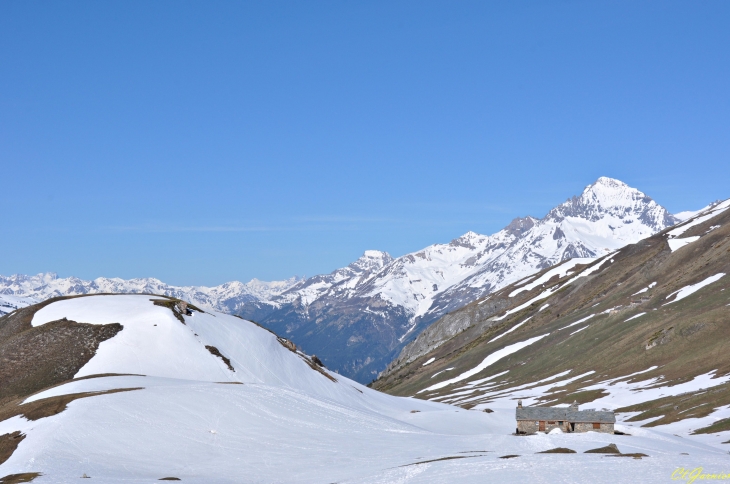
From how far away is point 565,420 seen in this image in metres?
81.2

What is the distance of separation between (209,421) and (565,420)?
3994 cm

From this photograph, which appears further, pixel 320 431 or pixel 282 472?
pixel 320 431

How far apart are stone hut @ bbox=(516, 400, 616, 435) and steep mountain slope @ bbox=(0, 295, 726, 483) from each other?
5910 mm

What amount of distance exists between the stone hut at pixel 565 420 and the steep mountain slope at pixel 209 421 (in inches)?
233

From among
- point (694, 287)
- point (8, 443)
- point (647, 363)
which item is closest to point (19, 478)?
point (8, 443)

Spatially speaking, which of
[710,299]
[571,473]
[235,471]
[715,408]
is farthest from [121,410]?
[710,299]

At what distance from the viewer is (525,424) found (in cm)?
8412

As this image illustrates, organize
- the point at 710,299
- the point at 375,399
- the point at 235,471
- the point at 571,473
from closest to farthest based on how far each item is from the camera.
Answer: the point at 571,473
the point at 235,471
the point at 375,399
the point at 710,299

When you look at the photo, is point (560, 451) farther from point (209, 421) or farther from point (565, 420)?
point (209, 421)

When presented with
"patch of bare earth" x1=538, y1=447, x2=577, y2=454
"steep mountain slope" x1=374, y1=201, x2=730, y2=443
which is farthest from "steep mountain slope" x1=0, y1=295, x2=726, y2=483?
"steep mountain slope" x1=374, y1=201, x2=730, y2=443

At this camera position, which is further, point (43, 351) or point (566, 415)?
point (43, 351)

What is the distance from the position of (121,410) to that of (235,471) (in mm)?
17951

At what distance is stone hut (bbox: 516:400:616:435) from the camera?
78562 mm

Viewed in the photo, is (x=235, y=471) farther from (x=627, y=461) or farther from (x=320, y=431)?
(x=627, y=461)
